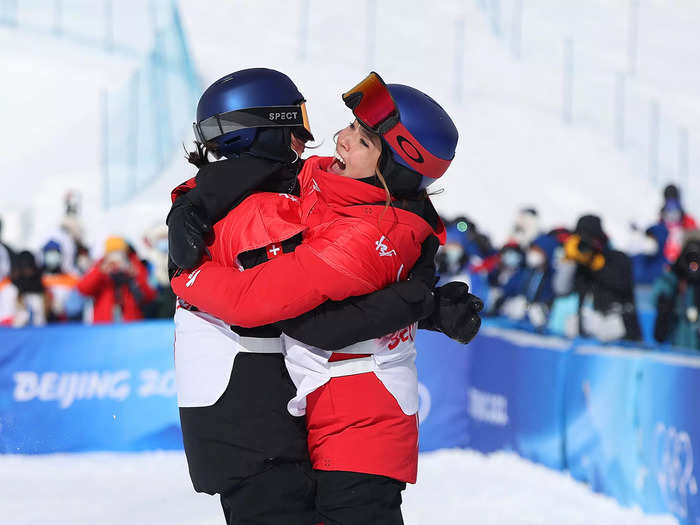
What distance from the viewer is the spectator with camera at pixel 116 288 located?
9.27 m

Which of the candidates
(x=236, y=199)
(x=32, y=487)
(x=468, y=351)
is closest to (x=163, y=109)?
(x=468, y=351)

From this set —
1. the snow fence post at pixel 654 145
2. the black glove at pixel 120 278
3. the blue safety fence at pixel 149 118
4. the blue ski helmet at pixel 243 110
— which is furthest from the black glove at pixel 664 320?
the snow fence post at pixel 654 145

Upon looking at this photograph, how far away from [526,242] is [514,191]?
14.2 m

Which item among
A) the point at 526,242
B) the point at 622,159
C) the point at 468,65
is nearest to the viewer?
the point at 526,242

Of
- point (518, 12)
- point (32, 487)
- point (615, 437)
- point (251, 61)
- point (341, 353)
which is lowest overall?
point (32, 487)

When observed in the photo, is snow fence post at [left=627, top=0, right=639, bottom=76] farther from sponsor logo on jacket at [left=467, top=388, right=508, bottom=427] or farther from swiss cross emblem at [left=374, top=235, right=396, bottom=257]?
swiss cross emblem at [left=374, top=235, right=396, bottom=257]

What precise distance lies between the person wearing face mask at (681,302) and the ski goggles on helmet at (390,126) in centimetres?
528

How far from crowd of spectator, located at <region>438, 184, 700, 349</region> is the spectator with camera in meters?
3.06

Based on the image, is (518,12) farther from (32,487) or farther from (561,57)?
(32,487)

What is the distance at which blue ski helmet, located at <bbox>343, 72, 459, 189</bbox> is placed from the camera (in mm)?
2852

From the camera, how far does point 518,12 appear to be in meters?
40.3

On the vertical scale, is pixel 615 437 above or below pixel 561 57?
below

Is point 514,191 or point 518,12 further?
point 518,12

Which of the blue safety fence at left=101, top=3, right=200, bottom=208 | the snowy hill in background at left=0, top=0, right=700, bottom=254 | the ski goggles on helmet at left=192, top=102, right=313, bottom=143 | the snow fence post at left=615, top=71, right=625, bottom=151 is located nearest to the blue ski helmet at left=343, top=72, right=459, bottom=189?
the ski goggles on helmet at left=192, top=102, right=313, bottom=143
